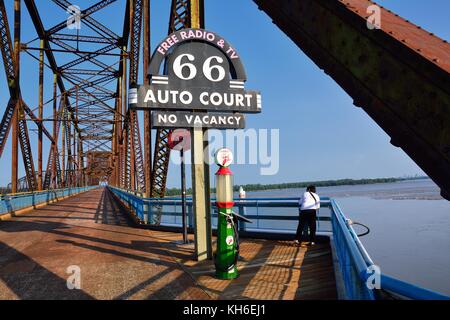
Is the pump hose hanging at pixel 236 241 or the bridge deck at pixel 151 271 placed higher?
the pump hose hanging at pixel 236 241

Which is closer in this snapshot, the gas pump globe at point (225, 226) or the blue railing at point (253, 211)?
the gas pump globe at point (225, 226)

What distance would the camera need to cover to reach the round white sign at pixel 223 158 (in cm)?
601

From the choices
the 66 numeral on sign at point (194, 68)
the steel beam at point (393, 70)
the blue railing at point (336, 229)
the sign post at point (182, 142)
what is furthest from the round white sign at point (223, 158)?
the steel beam at point (393, 70)

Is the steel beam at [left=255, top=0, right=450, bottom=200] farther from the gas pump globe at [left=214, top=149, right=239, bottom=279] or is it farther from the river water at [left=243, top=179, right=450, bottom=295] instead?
the river water at [left=243, top=179, right=450, bottom=295]

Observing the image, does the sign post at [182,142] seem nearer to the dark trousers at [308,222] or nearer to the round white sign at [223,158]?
the round white sign at [223,158]

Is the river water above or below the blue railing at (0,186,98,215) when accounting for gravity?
below

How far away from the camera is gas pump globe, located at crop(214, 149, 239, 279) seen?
218 inches

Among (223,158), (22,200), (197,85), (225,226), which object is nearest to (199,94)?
(197,85)

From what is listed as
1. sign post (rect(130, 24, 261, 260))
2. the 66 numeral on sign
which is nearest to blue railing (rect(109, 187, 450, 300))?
sign post (rect(130, 24, 261, 260))

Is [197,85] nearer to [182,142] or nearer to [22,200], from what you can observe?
[182,142]

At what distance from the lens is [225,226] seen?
5.68 m

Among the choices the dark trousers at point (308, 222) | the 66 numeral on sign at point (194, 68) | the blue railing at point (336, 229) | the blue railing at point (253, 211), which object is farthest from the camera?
the blue railing at point (253, 211)
